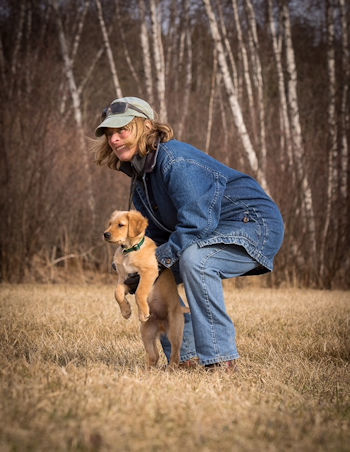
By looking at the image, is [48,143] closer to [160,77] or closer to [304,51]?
[160,77]

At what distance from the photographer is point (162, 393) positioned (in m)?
2.69

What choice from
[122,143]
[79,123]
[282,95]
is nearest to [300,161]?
[282,95]

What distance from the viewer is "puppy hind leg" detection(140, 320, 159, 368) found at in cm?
363

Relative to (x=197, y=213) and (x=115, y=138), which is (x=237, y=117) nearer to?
(x=115, y=138)

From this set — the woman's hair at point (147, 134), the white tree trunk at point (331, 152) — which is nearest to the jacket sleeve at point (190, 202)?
the woman's hair at point (147, 134)

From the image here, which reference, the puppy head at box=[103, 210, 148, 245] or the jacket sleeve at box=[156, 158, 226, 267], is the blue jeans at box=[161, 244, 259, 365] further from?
the puppy head at box=[103, 210, 148, 245]

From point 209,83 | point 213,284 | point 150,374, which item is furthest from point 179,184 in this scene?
point 209,83

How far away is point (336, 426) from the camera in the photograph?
2.39 meters

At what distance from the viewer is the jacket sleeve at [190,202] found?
3320mm

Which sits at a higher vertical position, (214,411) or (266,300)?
(214,411)

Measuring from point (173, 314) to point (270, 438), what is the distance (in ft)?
4.90

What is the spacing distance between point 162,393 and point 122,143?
1.65 metres

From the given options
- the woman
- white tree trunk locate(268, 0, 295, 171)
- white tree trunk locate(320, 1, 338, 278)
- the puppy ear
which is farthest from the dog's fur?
white tree trunk locate(320, 1, 338, 278)

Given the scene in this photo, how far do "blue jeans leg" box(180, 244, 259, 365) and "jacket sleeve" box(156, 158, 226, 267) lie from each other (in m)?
0.08
